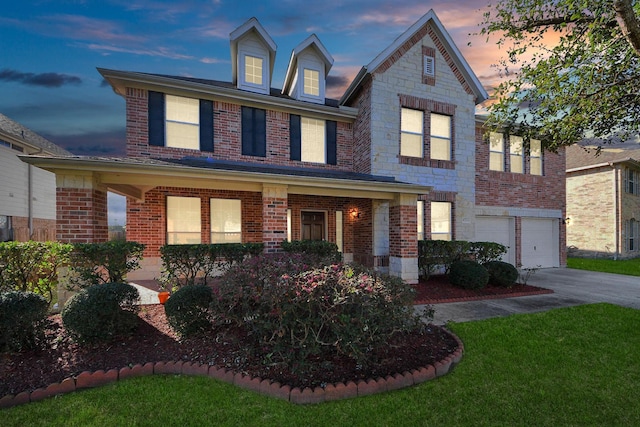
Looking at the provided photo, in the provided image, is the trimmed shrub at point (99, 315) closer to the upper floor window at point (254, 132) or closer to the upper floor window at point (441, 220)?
the upper floor window at point (254, 132)

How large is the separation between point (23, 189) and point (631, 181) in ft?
117

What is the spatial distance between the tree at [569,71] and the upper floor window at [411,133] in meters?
3.92

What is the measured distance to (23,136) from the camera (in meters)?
14.7

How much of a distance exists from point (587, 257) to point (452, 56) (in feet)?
53.8

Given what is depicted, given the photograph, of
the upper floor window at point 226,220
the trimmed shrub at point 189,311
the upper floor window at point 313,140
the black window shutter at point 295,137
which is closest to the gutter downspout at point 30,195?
the upper floor window at point 226,220

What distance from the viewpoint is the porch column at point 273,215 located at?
741 cm

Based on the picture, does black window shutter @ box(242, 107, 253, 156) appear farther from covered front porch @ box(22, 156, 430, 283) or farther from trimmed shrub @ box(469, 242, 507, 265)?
trimmed shrub @ box(469, 242, 507, 265)

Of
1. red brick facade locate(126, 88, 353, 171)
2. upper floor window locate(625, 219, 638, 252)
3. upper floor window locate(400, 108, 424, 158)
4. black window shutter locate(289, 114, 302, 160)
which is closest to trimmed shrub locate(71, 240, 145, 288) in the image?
red brick facade locate(126, 88, 353, 171)

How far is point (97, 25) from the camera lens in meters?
9.23

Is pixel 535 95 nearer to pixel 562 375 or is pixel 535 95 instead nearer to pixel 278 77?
pixel 562 375

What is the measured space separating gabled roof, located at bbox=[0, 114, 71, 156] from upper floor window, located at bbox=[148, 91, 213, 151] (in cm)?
971

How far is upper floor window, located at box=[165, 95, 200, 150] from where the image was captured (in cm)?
938

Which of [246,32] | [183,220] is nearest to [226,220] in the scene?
[183,220]

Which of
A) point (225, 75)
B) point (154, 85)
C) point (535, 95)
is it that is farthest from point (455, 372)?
point (225, 75)
